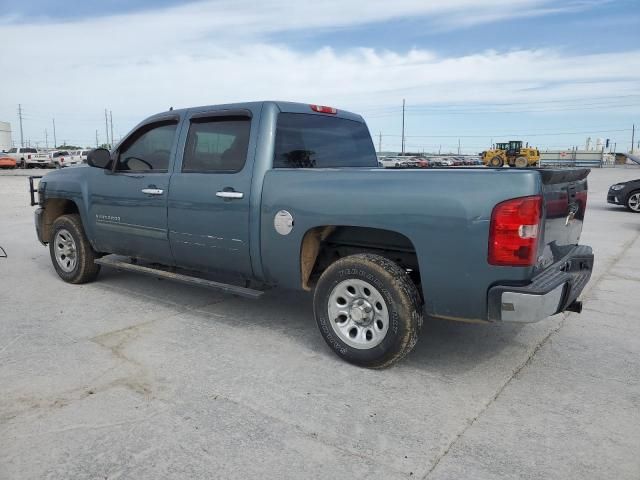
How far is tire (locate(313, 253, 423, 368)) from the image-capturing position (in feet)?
11.5

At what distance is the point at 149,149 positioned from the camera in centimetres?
523

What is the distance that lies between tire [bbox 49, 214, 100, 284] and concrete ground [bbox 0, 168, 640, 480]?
666 millimetres

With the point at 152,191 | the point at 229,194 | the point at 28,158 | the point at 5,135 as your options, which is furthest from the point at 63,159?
the point at 5,135

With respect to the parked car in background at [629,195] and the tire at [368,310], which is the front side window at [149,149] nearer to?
the tire at [368,310]

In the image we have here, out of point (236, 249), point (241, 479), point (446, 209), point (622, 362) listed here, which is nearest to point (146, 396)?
point (241, 479)

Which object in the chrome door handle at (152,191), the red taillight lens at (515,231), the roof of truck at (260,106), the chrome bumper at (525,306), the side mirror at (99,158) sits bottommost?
the chrome bumper at (525,306)

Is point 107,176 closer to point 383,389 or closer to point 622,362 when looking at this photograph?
point 383,389

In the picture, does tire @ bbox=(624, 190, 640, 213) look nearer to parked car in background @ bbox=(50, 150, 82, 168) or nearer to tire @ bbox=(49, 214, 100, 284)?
tire @ bbox=(49, 214, 100, 284)

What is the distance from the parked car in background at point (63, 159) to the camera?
40406mm

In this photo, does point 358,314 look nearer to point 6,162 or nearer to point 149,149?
point 149,149

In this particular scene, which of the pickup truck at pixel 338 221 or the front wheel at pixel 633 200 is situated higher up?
the pickup truck at pixel 338 221

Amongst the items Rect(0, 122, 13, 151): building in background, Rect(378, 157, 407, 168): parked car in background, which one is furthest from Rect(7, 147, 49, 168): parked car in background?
Rect(0, 122, 13, 151): building in background

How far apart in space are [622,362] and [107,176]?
490 cm

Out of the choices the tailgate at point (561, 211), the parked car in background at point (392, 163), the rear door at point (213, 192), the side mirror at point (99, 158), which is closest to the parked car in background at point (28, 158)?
the parked car in background at point (392, 163)
